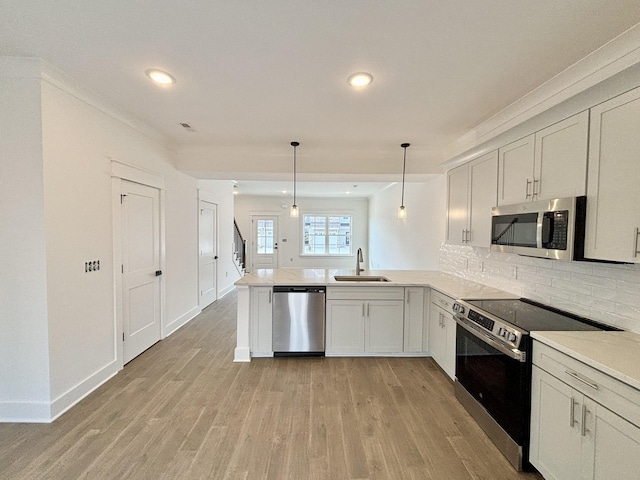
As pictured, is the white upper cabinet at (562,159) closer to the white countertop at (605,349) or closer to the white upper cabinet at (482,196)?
the white upper cabinet at (482,196)

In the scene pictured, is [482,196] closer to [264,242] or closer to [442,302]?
[442,302]

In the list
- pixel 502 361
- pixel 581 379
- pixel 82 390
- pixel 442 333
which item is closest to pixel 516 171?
pixel 502 361

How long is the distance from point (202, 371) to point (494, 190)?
3.45 metres

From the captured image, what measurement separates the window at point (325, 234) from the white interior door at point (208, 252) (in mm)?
4297

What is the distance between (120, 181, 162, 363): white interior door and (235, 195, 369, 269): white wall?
600 cm

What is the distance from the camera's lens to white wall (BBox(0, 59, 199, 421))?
2133 mm

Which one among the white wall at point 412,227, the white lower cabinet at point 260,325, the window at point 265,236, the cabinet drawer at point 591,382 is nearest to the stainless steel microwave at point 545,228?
the cabinet drawer at point 591,382

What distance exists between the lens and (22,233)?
2.14 m

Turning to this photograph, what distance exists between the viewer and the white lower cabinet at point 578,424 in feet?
4.08

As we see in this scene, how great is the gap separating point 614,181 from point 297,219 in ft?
28.1

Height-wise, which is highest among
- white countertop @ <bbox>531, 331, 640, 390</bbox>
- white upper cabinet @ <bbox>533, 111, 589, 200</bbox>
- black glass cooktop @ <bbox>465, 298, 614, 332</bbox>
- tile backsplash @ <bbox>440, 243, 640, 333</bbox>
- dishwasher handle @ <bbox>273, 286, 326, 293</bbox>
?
white upper cabinet @ <bbox>533, 111, 589, 200</bbox>

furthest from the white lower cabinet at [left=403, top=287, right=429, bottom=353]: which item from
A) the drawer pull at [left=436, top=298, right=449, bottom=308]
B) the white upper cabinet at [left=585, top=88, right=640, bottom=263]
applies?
the white upper cabinet at [left=585, top=88, right=640, bottom=263]

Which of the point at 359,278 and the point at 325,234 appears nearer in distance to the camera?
the point at 359,278

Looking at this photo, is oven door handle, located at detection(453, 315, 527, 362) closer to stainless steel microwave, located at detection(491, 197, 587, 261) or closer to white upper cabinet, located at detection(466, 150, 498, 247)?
stainless steel microwave, located at detection(491, 197, 587, 261)
